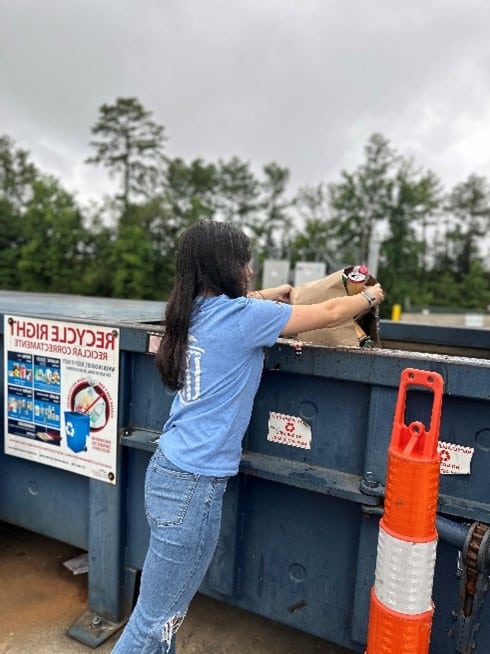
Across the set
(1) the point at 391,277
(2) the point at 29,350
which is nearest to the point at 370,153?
(1) the point at 391,277

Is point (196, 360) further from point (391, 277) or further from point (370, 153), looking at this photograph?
point (370, 153)

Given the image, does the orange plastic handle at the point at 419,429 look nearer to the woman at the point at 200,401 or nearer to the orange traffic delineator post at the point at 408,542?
the orange traffic delineator post at the point at 408,542

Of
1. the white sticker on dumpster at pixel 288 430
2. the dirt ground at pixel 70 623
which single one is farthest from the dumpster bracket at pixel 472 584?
the dirt ground at pixel 70 623

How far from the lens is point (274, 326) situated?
1.68 meters

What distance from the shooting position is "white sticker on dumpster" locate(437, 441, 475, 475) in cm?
170

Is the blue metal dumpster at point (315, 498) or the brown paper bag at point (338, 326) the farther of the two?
the brown paper bag at point (338, 326)

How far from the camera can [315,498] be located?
6.52 feet

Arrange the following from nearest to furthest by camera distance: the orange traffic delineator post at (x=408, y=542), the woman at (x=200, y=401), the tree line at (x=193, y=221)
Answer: the orange traffic delineator post at (x=408, y=542) < the woman at (x=200, y=401) < the tree line at (x=193, y=221)

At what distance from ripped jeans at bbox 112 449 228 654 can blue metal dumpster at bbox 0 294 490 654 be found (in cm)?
36

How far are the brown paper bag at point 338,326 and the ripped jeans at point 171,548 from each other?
2.14 feet

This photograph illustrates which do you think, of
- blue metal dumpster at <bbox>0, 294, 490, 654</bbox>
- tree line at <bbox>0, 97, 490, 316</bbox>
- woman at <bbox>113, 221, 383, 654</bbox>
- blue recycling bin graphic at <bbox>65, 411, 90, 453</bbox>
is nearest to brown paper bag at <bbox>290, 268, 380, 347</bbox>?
blue metal dumpster at <bbox>0, 294, 490, 654</bbox>

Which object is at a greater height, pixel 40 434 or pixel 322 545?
pixel 40 434

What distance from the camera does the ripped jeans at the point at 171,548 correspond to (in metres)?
1.65

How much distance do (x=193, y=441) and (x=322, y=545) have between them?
72 centimetres
